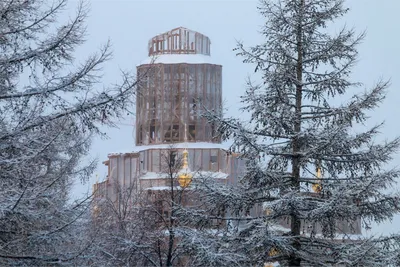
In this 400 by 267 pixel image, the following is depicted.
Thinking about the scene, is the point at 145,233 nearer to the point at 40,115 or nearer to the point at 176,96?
the point at 40,115

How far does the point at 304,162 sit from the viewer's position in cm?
1975

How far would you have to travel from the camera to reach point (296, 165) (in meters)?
19.9

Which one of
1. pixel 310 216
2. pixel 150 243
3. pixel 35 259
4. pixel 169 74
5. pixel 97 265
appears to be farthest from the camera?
pixel 169 74

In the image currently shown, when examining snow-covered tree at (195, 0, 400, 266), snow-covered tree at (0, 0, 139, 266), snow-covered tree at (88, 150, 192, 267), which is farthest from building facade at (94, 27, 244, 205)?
snow-covered tree at (0, 0, 139, 266)

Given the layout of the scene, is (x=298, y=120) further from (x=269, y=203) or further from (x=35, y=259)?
(x=35, y=259)

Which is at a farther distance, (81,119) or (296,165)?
(296,165)

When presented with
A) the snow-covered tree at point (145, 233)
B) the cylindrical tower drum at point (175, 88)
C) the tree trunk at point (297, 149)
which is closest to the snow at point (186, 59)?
the cylindrical tower drum at point (175, 88)

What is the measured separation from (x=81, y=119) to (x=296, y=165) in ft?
21.3

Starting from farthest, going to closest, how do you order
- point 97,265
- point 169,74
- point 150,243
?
point 169,74
point 150,243
point 97,265

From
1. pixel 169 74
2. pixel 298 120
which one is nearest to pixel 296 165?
pixel 298 120

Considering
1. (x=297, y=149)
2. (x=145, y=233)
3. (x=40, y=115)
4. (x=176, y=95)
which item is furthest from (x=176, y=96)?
(x=40, y=115)

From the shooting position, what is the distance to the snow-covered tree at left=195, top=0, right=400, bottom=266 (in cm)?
1927

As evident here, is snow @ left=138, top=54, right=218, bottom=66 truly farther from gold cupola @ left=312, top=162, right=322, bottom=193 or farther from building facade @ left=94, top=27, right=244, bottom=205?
gold cupola @ left=312, top=162, right=322, bottom=193

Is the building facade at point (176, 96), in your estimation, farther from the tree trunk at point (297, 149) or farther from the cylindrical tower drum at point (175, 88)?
the tree trunk at point (297, 149)
